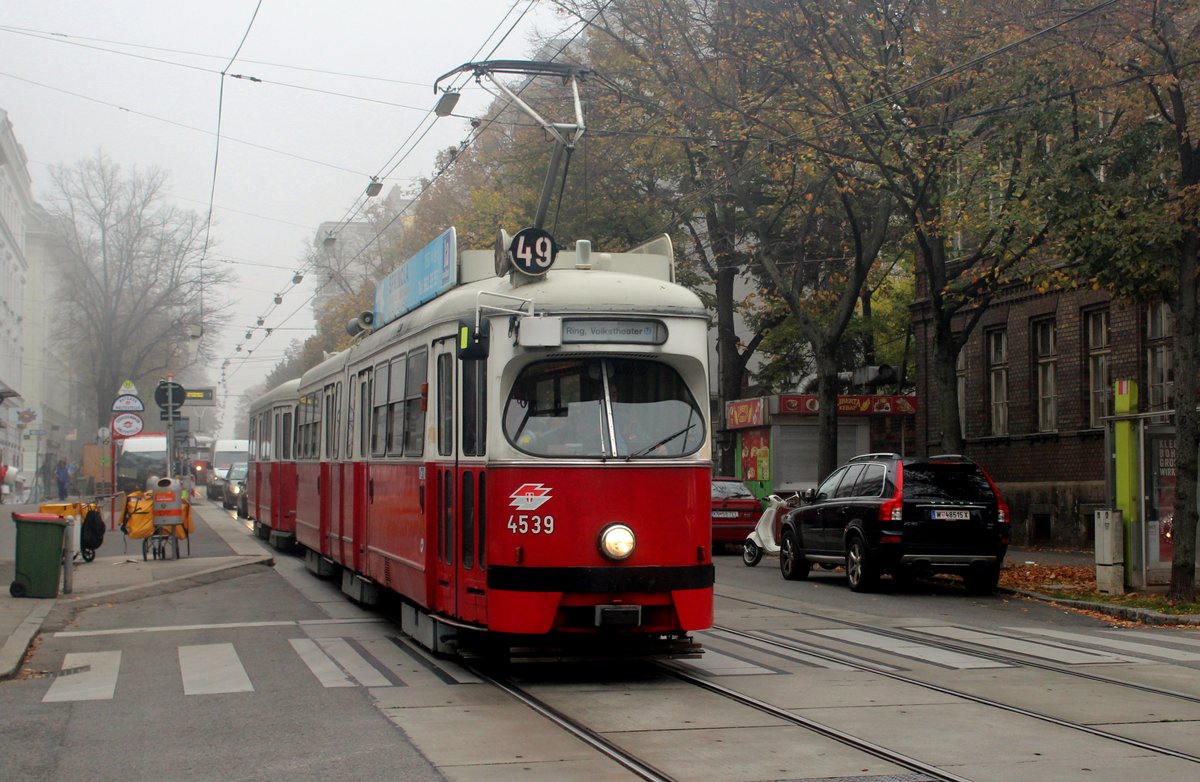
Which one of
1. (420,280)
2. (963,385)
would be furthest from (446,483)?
(963,385)

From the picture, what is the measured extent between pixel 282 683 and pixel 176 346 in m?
58.3

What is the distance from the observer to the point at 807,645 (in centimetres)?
1280

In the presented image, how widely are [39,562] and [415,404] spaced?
6.92 metres

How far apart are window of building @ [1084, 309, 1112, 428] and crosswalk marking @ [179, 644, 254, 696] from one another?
68.2 feet

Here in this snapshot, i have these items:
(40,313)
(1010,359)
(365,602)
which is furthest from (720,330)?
(40,313)

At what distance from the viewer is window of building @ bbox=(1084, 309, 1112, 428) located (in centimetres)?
2853

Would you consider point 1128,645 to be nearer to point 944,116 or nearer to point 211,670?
point 211,670

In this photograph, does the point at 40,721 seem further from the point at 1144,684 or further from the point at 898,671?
the point at 1144,684

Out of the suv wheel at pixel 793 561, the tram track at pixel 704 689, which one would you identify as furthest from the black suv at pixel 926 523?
the tram track at pixel 704 689

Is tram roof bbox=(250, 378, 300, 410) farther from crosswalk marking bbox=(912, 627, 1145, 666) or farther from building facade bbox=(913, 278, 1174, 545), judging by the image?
building facade bbox=(913, 278, 1174, 545)

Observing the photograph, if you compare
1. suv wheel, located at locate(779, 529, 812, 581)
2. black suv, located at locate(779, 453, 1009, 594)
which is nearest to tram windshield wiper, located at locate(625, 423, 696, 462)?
black suv, located at locate(779, 453, 1009, 594)

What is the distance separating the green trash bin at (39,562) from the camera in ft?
54.5

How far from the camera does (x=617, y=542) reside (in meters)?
10.1

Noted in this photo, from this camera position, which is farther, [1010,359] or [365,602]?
[1010,359]
